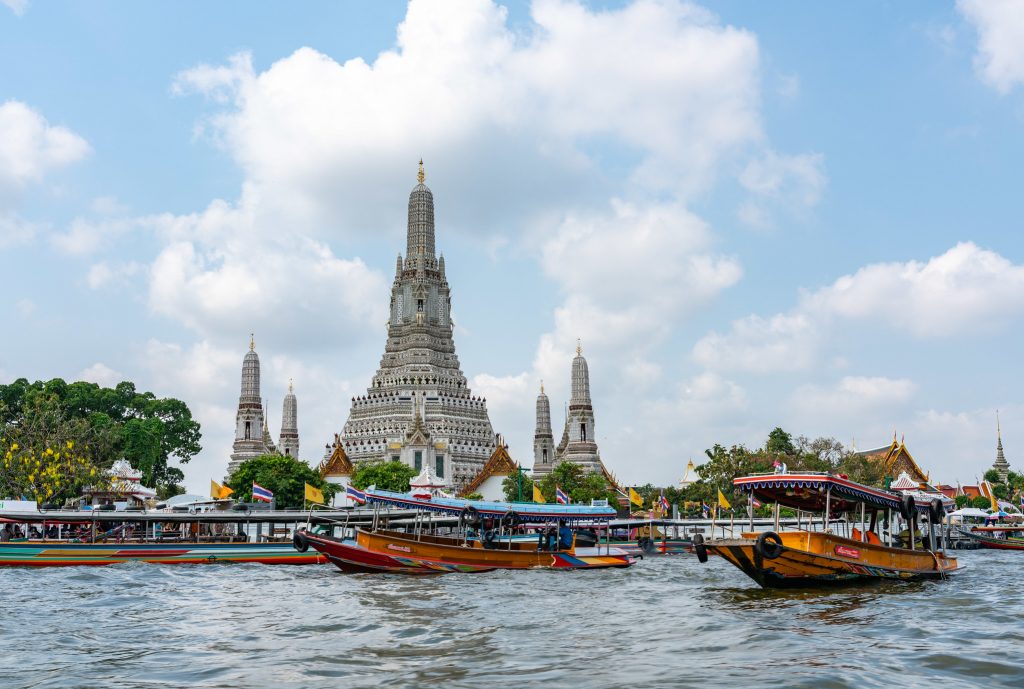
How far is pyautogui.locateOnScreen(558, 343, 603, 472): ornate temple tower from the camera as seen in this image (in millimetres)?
86000

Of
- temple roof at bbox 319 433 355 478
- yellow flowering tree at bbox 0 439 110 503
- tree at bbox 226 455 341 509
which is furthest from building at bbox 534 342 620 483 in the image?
yellow flowering tree at bbox 0 439 110 503

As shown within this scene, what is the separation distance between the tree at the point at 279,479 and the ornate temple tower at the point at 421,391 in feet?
65.8

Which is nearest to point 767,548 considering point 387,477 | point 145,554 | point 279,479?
point 145,554

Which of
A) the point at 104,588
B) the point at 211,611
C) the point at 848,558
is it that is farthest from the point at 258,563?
the point at 848,558

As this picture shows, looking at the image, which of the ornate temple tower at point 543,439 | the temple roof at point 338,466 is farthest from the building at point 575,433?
the temple roof at point 338,466

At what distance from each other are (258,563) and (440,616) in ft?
66.1

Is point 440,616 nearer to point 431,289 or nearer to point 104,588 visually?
point 104,588

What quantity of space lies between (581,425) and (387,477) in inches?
1049

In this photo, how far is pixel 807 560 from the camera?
21.5m

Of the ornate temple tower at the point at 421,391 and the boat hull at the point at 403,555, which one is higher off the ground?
the ornate temple tower at the point at 421,391

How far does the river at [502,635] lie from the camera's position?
1195cm

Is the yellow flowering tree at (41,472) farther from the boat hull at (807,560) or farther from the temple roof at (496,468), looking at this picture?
the boat hull at (807,560)

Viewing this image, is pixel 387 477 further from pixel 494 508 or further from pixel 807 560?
pixel 807 560

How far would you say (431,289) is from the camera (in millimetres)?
95312
